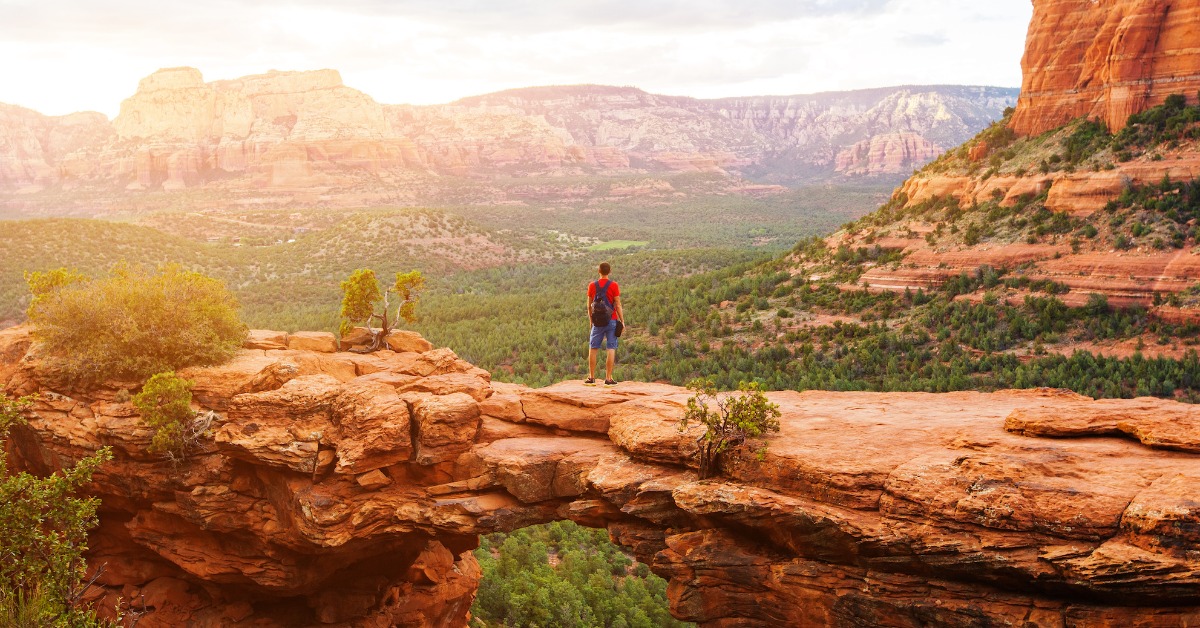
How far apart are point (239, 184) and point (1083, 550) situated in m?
183

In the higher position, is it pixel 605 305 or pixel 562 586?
pixel 605 305

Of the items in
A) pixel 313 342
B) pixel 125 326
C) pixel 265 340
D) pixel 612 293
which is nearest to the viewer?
pixel 125 326

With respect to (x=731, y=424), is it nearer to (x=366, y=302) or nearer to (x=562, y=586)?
(x=366, y=302)

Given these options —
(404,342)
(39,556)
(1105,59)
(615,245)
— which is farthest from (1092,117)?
(615,245)

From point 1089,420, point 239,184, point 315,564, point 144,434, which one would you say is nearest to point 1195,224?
point 1089,420

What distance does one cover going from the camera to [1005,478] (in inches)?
399

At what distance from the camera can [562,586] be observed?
22547mm

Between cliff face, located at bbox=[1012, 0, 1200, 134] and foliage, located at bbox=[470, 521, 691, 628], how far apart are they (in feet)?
126

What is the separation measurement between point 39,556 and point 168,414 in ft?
10.6

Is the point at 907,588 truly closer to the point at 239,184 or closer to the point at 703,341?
the point at 703,341

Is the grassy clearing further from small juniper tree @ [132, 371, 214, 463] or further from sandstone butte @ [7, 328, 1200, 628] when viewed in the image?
small juniper tree @ [132, 371, 214, 463]

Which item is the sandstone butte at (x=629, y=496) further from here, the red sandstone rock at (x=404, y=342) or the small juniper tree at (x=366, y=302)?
the small juniper tree at (x=366, y=302)

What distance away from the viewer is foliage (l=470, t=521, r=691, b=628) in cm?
2202

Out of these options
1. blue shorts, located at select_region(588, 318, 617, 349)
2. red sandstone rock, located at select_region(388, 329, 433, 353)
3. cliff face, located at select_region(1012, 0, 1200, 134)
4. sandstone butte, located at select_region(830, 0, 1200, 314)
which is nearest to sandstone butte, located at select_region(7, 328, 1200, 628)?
red sandstone rock, located at select_region(388, 329, 433, 353)
